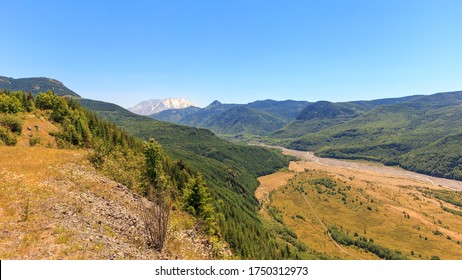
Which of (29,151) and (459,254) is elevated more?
(29,151)

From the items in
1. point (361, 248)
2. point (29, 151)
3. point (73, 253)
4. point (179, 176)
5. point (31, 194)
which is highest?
point (29, 151)

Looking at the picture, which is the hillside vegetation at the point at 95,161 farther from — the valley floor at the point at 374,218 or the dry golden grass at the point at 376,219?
the dry golden grass at the point at 376,219

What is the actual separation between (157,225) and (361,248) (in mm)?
122099

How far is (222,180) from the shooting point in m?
172

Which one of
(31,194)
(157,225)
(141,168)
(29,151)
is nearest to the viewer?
(157,225)

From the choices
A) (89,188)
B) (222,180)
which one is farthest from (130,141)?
(222,180)

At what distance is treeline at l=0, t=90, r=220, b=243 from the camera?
38.8 m

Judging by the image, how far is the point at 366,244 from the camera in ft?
379

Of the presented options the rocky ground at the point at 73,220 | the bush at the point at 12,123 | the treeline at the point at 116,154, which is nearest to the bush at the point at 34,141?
the bush at the point at 12,123

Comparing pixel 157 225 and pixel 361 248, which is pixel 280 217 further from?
pixel 157 225

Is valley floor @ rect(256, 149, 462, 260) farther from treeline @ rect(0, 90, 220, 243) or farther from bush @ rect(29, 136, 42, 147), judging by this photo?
bush @ rect(29, 136, 42, 147)

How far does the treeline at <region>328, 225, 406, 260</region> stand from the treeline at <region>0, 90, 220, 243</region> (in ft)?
292

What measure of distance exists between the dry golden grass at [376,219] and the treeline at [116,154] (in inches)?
3441

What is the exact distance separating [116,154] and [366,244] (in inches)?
4667
